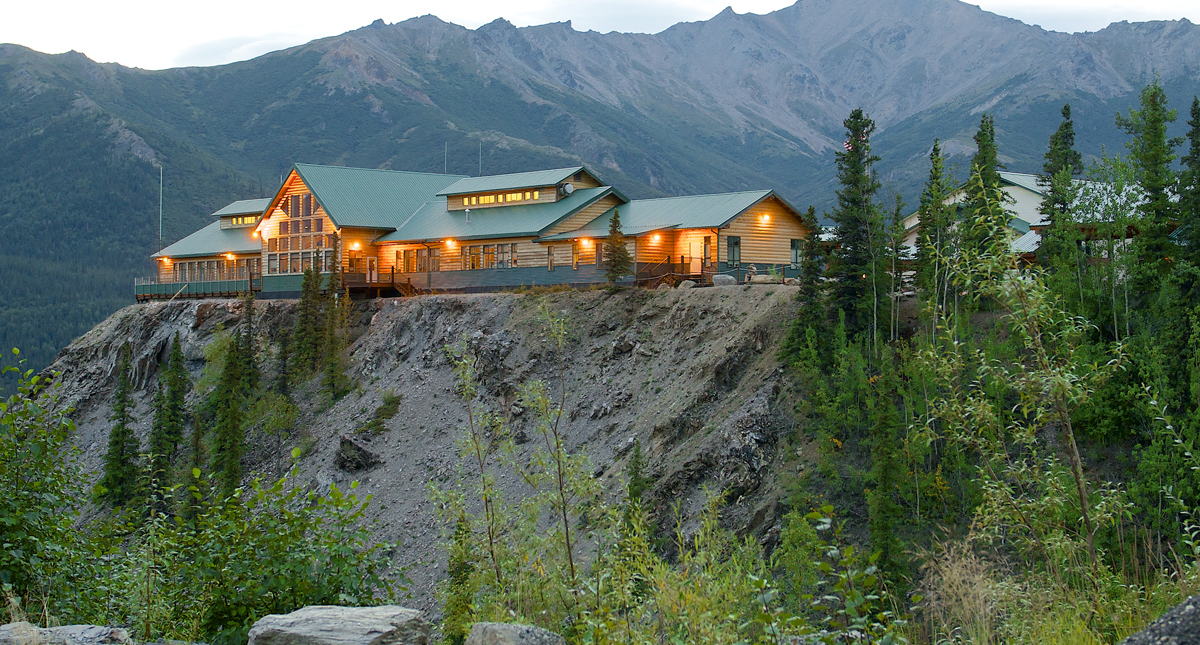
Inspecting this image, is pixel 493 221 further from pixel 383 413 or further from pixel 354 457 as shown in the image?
pixel 354 457

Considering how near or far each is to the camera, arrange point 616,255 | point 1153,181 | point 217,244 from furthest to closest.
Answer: point 217,244 → point 616,255 → point 1153,181

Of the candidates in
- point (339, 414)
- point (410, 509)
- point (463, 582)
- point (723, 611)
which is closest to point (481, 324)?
point (339, 414)

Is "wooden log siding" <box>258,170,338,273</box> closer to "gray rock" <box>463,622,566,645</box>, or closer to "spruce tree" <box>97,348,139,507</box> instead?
"spruce tree" <box>97,348,139,507</box>

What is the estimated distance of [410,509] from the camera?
35281 millimetres

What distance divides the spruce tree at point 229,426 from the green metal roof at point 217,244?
18416 millimetres

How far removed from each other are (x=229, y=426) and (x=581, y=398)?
20746 millimetres

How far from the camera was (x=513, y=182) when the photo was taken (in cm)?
5706

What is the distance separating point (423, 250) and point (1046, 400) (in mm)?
51699

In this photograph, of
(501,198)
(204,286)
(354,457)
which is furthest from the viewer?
(204,286)

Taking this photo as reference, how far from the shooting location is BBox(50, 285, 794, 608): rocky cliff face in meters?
28.4

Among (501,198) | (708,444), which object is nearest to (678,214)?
(501,198)

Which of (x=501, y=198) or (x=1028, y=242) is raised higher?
(x=501, y=198)

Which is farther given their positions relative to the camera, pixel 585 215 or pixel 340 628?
pixel 585 215

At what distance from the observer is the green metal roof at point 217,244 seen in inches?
2741
